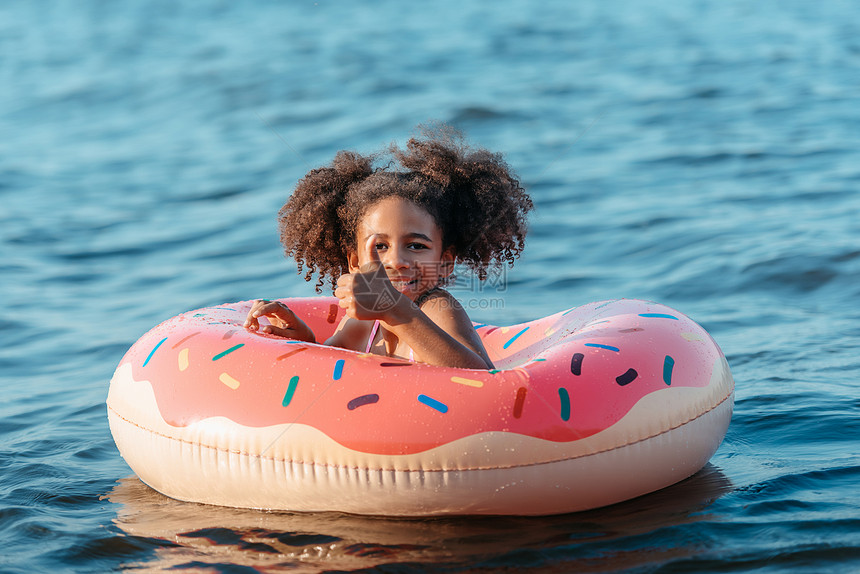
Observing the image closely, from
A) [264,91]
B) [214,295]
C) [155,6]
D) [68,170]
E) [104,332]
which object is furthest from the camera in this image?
[155,6]

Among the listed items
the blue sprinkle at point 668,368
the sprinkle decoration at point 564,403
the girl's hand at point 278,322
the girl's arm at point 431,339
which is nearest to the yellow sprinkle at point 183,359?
the girl's hand at point 278,322

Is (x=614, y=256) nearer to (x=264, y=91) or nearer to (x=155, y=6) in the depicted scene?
(x=264, y=91)

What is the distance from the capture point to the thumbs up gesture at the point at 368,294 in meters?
3.29

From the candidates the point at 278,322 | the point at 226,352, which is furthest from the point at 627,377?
the point at 278,322

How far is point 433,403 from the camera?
3.20 metres

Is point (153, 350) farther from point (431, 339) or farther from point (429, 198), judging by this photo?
point (429, 198)

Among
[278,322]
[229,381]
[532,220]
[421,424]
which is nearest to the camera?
[421,424]

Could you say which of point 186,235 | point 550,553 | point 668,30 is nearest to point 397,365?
point 550,553

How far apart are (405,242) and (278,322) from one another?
2.51 ft

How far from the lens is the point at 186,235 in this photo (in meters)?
8.70

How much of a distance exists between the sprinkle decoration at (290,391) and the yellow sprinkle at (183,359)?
484mm

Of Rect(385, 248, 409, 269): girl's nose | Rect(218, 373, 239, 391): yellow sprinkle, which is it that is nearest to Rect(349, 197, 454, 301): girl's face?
Rect(385, 248, 409, 269): girl's nose

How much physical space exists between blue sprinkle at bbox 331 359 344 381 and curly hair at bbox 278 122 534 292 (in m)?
0.79

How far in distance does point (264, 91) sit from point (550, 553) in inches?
485
